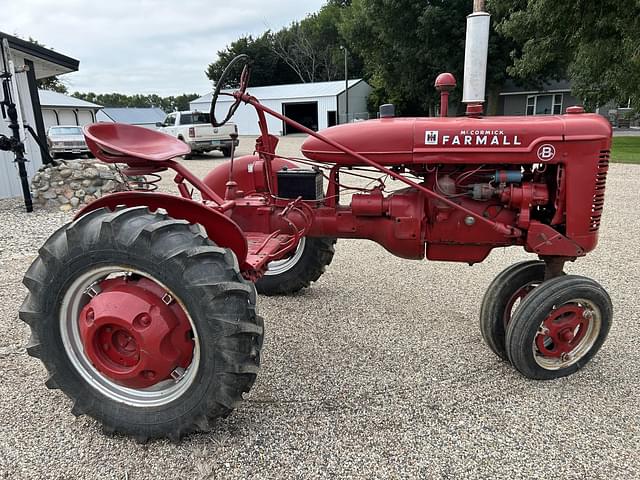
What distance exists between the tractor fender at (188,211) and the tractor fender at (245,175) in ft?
4.64

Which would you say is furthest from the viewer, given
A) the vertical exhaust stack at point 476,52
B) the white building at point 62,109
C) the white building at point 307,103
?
the white building at point 307,103

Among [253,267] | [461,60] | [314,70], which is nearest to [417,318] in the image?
[253,267]

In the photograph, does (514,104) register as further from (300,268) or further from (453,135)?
(453,135)

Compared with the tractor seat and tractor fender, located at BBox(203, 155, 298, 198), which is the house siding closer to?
tractor fender, located at BBox(203, 155, 298, 198)

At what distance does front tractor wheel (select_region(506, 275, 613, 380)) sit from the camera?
259cm

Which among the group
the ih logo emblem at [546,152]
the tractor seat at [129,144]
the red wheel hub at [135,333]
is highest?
the tractor seat at [129,144]

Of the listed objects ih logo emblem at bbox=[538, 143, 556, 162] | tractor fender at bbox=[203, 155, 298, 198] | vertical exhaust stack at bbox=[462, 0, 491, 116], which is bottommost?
tractor fender at bbox=[203, 155, 298, 198]

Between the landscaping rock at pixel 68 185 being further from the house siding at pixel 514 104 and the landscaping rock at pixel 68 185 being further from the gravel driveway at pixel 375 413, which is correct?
the house siding at pixel 514 104

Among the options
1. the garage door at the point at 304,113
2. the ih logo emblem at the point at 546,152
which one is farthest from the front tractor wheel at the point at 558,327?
the garage door at the point at 304,113

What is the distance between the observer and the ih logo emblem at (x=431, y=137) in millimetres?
2676

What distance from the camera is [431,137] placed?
8.79ft

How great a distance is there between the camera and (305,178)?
3.12 m

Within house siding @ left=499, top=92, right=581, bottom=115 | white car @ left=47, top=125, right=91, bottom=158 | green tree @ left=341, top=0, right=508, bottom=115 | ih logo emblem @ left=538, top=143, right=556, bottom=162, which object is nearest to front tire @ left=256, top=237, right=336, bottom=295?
ih logo emblem @ left=538, top=143, right=556, bottom=162

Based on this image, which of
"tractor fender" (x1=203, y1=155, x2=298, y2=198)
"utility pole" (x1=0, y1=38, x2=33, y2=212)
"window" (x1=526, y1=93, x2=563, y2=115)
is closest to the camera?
"tractor fender" (x1=203, y1=155, x2=298, y2=198)
